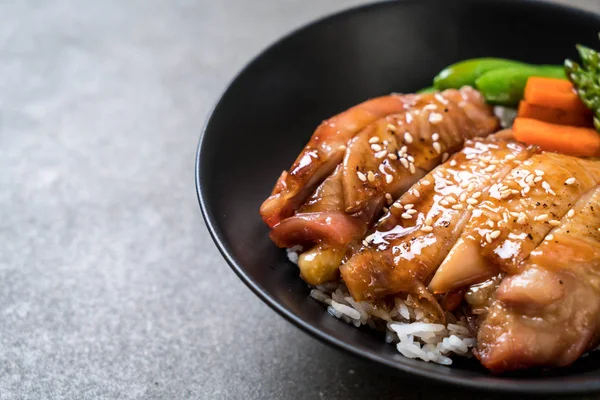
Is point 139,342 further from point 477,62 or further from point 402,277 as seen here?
point 477,62

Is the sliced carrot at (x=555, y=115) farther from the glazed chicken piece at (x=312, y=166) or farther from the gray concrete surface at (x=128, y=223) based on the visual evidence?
the gray concrete surface at (x=128, y=223)

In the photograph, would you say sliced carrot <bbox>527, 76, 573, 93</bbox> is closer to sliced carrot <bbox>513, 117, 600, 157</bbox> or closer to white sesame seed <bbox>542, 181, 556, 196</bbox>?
sliced carrot <bbox>513, 117, 600, 157</bbox>

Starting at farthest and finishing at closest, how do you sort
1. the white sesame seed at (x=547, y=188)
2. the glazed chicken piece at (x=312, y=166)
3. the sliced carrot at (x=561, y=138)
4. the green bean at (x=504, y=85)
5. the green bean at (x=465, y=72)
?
the green bean at (x=465, y=72) → the green bean at (x=504, y=85) → the sliced carrot at (x=561, y=138) → the glazed chicken piece at (x=312, y=166) → the white sesame seed at (x=547, y=188)

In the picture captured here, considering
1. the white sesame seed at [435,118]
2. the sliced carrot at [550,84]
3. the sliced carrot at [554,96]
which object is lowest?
the white sesame seed at [435,118]

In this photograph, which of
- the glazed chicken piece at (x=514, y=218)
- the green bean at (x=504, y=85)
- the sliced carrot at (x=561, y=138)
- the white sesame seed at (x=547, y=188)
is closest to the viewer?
the glazed chicken piece at (x=514, y=218)

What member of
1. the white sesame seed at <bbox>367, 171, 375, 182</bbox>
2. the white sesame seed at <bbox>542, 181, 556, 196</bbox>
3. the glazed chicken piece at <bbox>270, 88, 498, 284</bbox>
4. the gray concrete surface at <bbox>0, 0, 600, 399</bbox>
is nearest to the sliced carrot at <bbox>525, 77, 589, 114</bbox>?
the glazed chicken piece at <bbox>270, 88, 498, 284</bbox>

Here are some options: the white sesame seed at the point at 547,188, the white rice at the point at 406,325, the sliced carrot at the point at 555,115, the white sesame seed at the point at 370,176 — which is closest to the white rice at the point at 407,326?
the white rice at the point at 406,325

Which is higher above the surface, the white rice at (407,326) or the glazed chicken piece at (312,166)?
the glazed chicken piece at (312,166)
